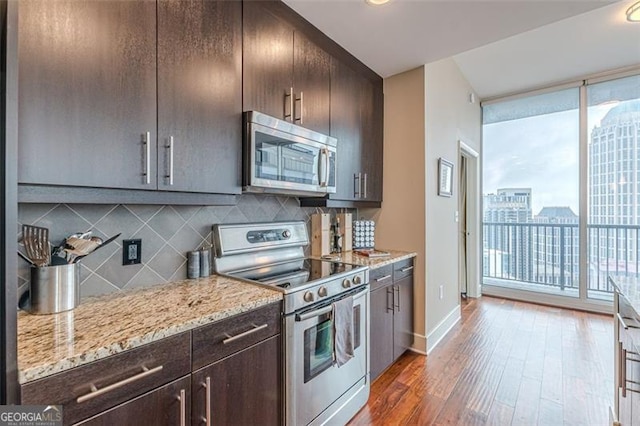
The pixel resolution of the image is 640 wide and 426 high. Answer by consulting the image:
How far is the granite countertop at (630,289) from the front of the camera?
1236 millimetres

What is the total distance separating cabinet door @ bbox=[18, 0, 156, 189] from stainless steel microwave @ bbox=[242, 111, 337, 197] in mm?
497

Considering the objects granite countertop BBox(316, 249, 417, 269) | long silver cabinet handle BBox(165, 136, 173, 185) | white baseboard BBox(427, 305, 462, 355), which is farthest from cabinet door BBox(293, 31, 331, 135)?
white baseboard BBox(427, 305, 462, 355)

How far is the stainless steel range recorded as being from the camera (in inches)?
60.4

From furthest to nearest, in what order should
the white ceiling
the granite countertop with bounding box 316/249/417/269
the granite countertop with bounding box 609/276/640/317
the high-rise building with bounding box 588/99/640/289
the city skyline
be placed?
1. the city skyline
2. the high-rise building with bounding box 588/99/640/289
3. the granite countertop with bounding box 316/249/417/269
4. the white ceiling
5. the granite countertop with bounding box 609/276/640/317

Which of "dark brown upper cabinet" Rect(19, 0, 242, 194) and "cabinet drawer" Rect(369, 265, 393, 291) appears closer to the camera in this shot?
"dark brown upper cabinet" Rect(19, 0, 242, 194)

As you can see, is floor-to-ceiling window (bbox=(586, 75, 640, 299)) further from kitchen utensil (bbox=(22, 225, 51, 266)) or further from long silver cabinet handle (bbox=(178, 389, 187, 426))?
kitchen utensil (bbox=(22, 225, 51, 266))

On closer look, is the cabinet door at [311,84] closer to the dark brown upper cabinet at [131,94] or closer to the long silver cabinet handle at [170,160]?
the dark brown upper cabinet at [131,94]

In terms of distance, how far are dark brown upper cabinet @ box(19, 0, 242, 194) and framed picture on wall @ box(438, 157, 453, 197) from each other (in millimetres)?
2133

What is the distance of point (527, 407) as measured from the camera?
203 cm

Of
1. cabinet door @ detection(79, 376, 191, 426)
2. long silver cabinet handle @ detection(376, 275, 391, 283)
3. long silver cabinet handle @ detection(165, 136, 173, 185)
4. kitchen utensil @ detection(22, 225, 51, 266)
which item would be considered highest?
long silver cabinet handle @ detection(165, 136, 173, 185)

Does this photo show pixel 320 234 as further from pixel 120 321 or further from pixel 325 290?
pixel 120 321

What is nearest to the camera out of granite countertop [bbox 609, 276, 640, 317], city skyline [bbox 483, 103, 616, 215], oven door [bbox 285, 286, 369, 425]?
granite countertop [bbox 609, 276, 640, 317]

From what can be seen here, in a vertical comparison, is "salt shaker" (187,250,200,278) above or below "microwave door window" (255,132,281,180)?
below

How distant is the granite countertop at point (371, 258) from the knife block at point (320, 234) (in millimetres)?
79
